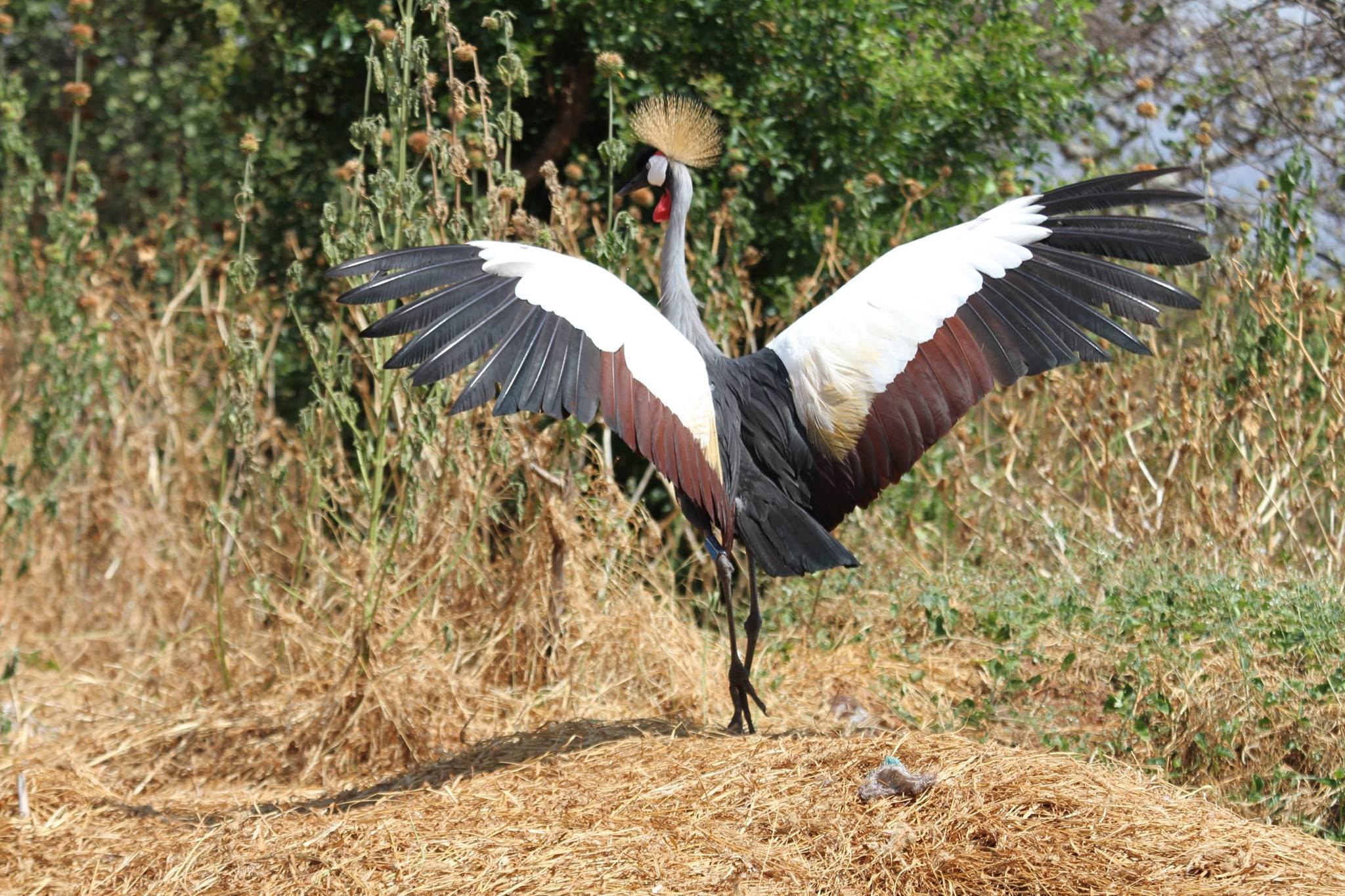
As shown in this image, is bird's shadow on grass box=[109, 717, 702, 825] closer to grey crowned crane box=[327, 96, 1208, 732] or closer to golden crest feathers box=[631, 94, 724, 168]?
grey crowned crane box=[327, 96, 1208, 732]

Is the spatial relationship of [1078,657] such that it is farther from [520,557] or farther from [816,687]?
[520,557]

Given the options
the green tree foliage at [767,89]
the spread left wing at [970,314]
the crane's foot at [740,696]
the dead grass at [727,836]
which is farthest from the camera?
the green tree foliage at [767,89]

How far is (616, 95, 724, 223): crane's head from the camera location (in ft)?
15.3

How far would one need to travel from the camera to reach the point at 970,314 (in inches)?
157

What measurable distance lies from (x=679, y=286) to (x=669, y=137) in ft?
1.91

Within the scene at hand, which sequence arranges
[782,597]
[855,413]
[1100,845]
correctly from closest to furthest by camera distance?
[1100,845] < [855,413] < [782,597]

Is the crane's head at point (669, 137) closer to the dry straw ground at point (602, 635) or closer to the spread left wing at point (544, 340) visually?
the dry straw ground at point (602, 635)

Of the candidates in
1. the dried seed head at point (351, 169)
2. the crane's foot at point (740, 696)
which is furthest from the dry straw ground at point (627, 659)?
the dried seed head at point (351, 169)

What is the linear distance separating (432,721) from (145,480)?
267 cm

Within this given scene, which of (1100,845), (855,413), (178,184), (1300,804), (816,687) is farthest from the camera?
(178,184)

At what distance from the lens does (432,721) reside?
4.57 metres

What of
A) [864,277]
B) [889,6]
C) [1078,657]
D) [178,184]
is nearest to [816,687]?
[1078,657]

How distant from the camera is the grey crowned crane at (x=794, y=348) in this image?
11.4 feet

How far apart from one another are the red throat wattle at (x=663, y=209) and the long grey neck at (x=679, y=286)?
76mm
